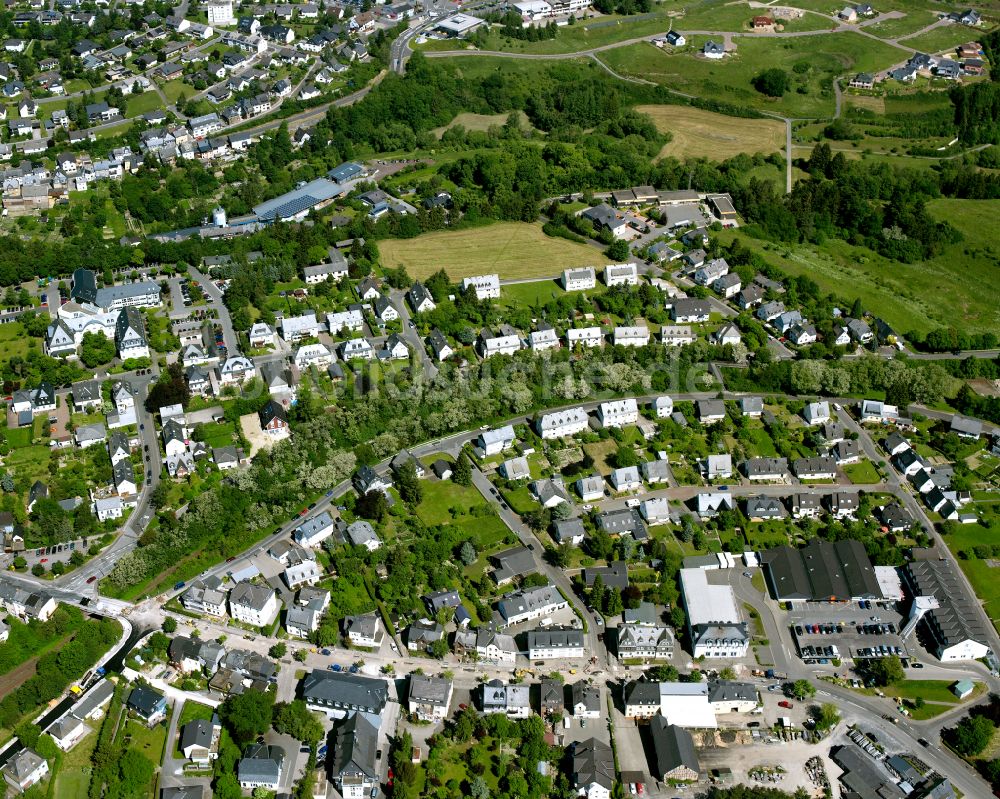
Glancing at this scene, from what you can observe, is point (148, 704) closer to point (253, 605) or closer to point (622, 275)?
point (253, 605)

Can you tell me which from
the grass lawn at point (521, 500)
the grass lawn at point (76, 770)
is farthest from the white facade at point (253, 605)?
the grass lawn at point (521, 500)

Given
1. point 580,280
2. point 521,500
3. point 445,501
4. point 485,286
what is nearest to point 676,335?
point 580,280

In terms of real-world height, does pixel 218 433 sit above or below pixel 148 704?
above

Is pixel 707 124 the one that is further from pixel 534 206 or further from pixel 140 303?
pixel 140 303

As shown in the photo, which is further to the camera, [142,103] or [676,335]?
[142,103]

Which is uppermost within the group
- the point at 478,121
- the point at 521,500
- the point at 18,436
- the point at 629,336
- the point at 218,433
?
the point at 478,121

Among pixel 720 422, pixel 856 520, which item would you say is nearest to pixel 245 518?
pixel 720 422
